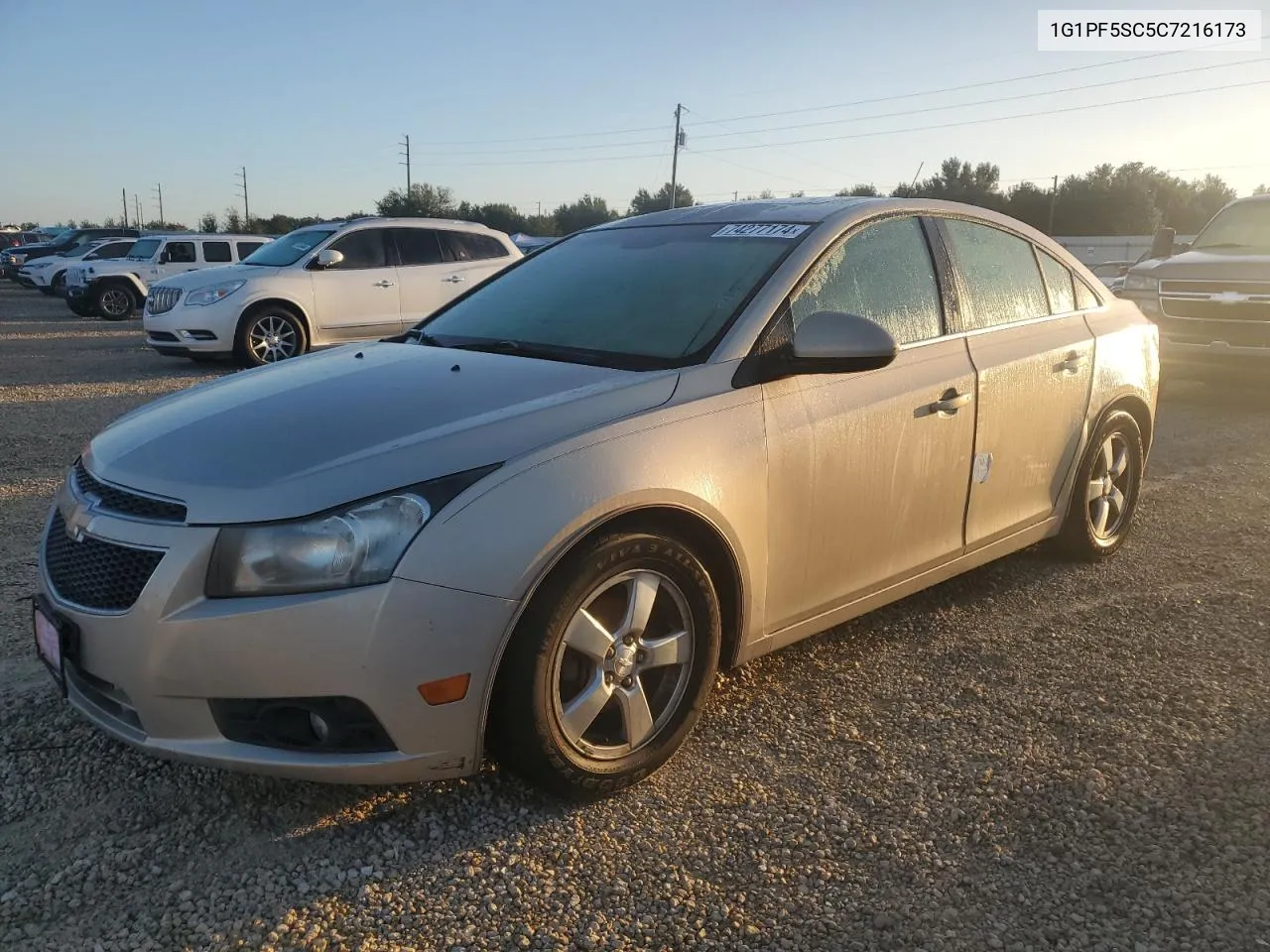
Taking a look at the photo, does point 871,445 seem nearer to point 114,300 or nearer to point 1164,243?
point 1164,243

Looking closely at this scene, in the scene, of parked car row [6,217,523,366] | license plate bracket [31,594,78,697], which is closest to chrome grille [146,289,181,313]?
parked car row [6,217,523,366]

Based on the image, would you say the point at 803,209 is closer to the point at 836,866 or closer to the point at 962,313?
the point at 962,313

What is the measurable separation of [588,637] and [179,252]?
822 inches

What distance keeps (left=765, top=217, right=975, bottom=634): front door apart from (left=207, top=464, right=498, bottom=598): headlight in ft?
3.98

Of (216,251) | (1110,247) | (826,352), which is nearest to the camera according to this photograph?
(826,352)

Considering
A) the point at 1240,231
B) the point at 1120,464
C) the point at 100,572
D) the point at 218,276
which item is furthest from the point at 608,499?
the point at 218,276

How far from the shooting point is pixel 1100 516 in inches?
189

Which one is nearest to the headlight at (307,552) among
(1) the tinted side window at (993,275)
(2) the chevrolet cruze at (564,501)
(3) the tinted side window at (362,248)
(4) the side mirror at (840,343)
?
(2) the chevrolet cruze at (564,501)

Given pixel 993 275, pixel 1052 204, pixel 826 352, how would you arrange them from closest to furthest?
pixel 826 352
pixel 993 275
pixel 1052 204

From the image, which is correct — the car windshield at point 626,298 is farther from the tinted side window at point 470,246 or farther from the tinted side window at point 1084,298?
the tinted side window at point 470,246

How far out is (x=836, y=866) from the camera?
100 inches

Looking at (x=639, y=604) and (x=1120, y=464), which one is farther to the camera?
(x=1120, y=464)

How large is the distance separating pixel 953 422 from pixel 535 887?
220cm

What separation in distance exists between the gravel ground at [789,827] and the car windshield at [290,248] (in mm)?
8774
